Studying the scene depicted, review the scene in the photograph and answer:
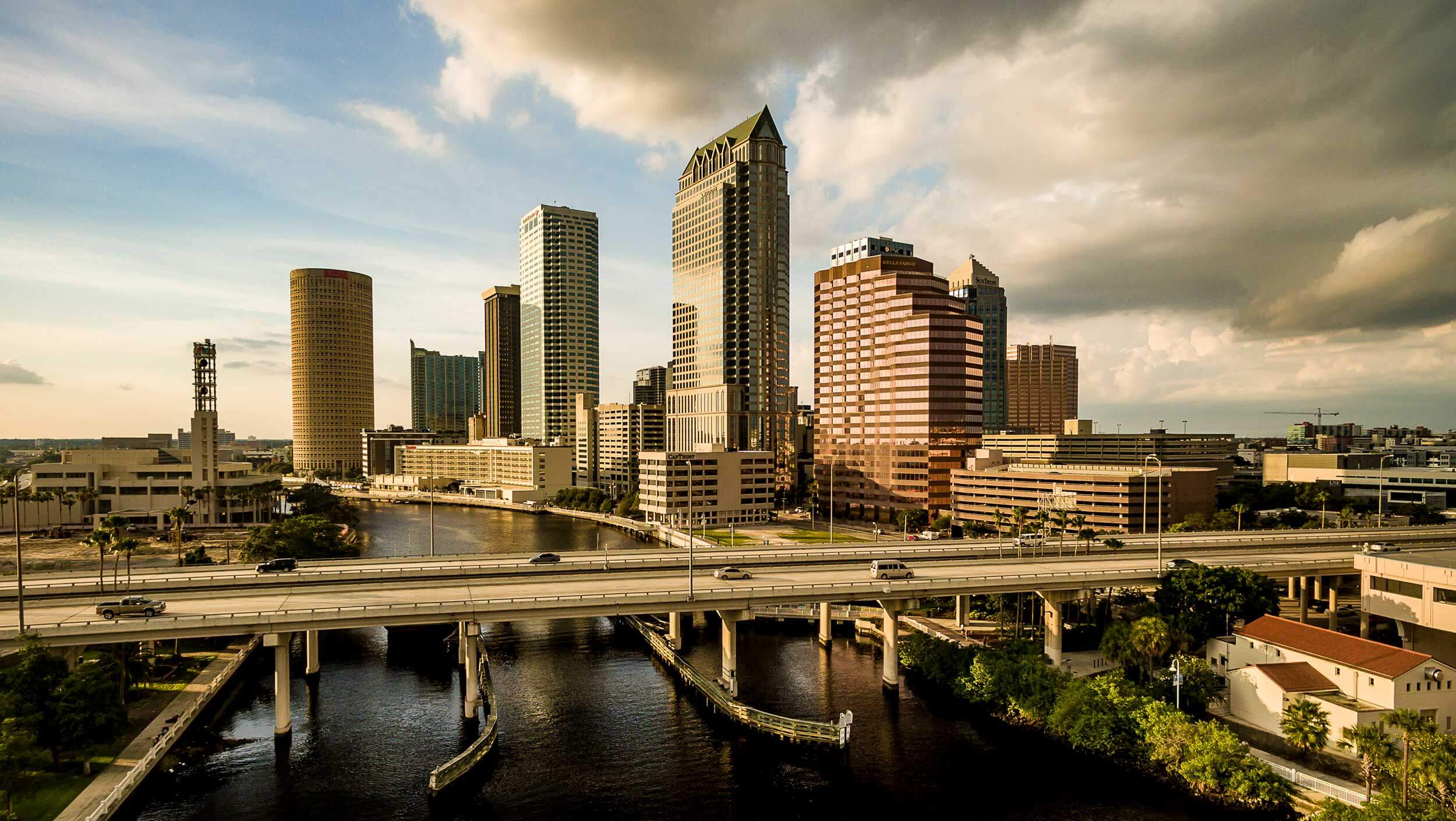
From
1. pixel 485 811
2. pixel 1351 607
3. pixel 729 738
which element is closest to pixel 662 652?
pixel 729 738

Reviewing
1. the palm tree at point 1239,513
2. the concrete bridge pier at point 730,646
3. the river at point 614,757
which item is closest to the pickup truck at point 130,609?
the river at point 614,757

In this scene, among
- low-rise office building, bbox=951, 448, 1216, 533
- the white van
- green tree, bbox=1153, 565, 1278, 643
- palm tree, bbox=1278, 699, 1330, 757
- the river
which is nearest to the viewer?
the river

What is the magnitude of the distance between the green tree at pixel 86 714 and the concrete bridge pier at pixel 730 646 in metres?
48.5

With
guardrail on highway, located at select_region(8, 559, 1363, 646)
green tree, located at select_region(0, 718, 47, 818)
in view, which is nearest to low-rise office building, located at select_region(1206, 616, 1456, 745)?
guardrail on highway, located at select_region(8, 559, 1363, 646)

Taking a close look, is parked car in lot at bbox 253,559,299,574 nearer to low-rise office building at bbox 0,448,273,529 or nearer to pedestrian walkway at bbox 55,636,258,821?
pedestrian walkway at bbox 55,636,258,821

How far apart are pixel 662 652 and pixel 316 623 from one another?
128 ft

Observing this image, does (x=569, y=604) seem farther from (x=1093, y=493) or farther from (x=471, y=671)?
(x=1093, y=493)

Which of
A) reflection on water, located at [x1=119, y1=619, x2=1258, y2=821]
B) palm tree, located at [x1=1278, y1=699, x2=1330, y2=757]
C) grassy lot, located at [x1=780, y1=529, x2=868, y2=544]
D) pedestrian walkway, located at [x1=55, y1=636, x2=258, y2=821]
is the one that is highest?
palm tree, located at [x1=1278, y1=699, x2=1330, y2=757]

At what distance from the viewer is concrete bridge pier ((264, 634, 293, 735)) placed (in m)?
65.1

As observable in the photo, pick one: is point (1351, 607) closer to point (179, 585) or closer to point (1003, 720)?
point (1003, 720)

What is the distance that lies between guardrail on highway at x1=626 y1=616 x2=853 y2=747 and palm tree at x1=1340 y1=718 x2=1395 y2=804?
115 ft

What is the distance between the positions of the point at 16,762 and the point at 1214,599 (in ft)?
321

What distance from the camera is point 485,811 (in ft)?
177

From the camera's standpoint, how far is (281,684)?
65.5m
